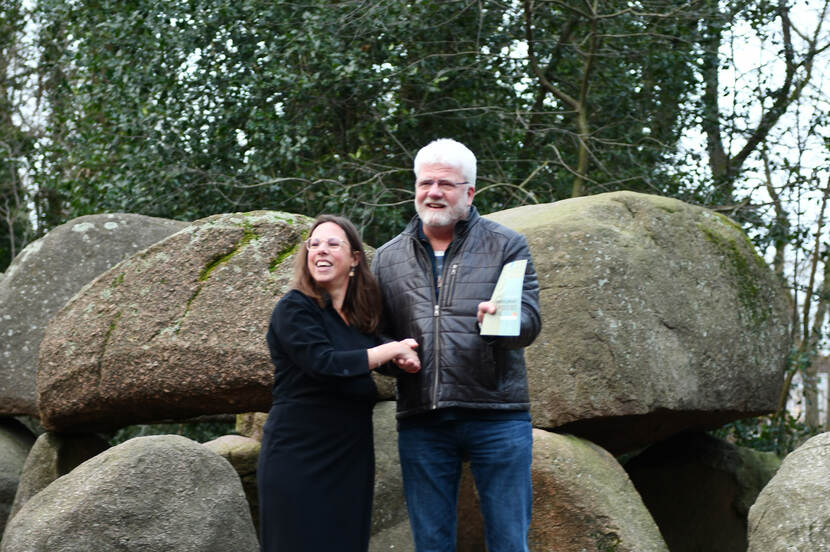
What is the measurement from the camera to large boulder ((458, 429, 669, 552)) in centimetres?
516

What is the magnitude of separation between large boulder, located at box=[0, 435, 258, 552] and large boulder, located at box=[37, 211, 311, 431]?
0.56 meters

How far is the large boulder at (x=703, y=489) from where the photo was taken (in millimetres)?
6742

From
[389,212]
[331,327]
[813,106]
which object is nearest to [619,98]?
[813,106]

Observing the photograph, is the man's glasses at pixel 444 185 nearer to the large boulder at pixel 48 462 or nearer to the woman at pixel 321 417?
the woman at pixel 321 417

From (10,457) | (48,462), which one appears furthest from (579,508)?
(10,457)

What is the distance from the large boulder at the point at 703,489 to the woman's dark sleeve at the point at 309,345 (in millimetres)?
4088

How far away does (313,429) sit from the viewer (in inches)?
142

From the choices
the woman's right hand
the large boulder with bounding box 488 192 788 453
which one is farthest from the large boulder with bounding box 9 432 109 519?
the woman's right hand

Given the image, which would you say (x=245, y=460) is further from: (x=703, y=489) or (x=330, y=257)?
(x=330, y=257)

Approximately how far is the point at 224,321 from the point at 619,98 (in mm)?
5823

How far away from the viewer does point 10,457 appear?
736 cm

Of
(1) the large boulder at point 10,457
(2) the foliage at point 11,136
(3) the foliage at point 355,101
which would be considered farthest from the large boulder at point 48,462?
(2) the foliage at point 11,136

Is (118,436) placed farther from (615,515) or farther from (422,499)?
(422,499)

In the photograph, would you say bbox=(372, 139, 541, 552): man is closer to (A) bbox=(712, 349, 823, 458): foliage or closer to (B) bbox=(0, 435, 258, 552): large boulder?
(B) bbox=(0, 435, 258, 552): large boulder
